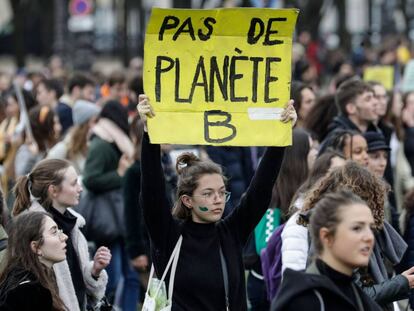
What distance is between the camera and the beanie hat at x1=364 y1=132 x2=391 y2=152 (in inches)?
382

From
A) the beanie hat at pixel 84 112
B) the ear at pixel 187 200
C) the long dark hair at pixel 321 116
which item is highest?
the ear at pixel 187 200

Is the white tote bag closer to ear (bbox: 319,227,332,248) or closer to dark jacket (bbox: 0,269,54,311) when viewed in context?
dark jacket (bbox: 0,269,54,311)

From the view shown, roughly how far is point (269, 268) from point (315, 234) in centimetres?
218

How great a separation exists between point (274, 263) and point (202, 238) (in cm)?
107

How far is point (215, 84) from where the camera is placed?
697 centimetres

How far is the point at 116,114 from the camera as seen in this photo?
11.3 meters

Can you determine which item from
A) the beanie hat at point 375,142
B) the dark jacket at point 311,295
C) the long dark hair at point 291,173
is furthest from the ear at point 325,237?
the beanie hat at point 375,142

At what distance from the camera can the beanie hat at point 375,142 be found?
9.71 meters

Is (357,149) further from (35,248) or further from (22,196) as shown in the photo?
(35,248)

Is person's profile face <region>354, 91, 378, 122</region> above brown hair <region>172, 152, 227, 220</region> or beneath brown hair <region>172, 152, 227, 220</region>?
beneath

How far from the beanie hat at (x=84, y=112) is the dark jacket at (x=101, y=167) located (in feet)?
2.89

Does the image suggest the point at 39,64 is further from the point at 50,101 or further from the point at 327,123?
the point at 327,123

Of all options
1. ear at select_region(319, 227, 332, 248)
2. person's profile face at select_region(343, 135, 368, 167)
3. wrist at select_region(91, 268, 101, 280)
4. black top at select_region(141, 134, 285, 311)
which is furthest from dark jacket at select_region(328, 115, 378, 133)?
ear at select_region(319, 227, 332, 248)

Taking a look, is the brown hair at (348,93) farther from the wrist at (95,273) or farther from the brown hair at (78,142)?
the wrist at (95,273)
